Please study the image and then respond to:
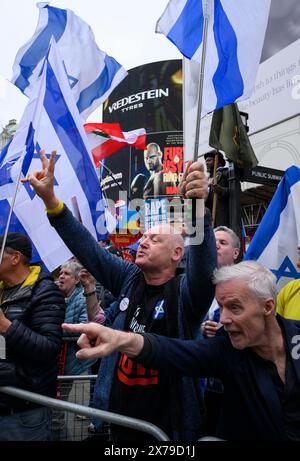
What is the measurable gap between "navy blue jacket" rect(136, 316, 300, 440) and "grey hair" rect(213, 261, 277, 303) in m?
0.18

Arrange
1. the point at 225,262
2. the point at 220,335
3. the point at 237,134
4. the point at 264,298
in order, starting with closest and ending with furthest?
the point at 264,298 < the point at 220,335 < the point at 225,262 < the point at 237,134

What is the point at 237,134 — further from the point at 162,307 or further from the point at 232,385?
the point at 232,385

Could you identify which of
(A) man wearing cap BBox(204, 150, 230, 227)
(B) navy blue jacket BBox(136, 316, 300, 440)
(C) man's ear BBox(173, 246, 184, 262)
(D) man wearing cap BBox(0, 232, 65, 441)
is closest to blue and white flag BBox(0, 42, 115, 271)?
(D) man wearing cap BBox(0, 232, 65, 441)

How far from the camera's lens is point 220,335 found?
6.62 ft

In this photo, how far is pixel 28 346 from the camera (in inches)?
88.1

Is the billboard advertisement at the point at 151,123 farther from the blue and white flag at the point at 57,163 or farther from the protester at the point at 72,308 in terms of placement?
the blue and white flag at the point at 57,163

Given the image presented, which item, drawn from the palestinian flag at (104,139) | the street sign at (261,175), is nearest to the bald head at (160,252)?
the street sign at (261,175)

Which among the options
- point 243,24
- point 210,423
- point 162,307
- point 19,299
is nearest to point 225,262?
point 162,307

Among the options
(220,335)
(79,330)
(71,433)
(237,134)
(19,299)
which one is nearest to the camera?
(79,330)

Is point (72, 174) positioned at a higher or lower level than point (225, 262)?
higher

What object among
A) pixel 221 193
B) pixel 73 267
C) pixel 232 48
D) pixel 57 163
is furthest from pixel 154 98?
pixel 57 163

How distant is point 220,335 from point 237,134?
2.87m

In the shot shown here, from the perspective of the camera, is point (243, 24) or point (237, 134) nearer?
point (243, 24)

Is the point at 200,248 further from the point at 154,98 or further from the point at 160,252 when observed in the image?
the point at 154,98
